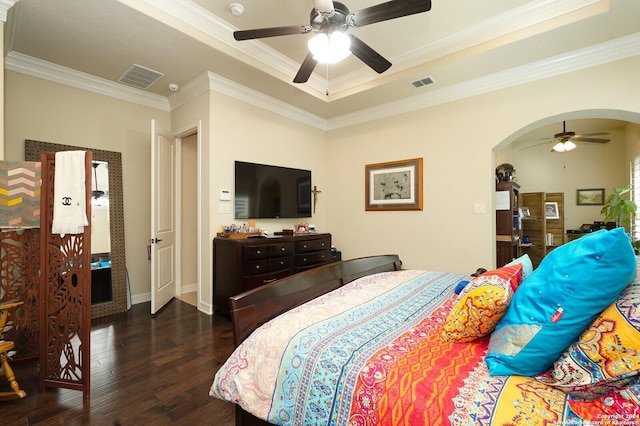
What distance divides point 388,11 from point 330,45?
1.62ft

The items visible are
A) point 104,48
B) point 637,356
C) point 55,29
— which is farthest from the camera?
point 104,48

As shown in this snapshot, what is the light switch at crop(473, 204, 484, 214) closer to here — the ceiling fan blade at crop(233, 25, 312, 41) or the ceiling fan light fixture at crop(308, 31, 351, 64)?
the ceiling fan light fixture at crop(308, 31, 351, 64)

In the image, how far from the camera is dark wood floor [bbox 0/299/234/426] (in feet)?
5.59

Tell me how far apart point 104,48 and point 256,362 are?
11.1 ft

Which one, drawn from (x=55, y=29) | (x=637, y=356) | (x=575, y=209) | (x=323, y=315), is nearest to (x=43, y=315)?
(x=323, y=315)

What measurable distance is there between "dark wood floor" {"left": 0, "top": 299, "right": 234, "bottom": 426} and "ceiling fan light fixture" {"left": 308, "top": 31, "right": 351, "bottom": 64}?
2.63m

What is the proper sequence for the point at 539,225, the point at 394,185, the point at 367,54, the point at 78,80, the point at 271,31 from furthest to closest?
1. the point at 539,225
2. the point at 394,185
3. the point at 78,80
4. the point at 367,54
5. the point at 271,31

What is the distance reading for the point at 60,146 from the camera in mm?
3213

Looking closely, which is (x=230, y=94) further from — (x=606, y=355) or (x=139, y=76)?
(x=606, y=355)

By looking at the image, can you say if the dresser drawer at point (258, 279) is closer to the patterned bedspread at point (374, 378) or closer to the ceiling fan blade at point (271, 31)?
the patterned bedspread at point (374, 378)

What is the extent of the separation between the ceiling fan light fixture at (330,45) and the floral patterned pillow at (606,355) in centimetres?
222

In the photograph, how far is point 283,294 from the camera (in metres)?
1.57

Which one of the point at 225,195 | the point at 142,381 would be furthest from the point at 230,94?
the point at 142,381

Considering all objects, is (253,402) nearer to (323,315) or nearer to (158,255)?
(323,315)
